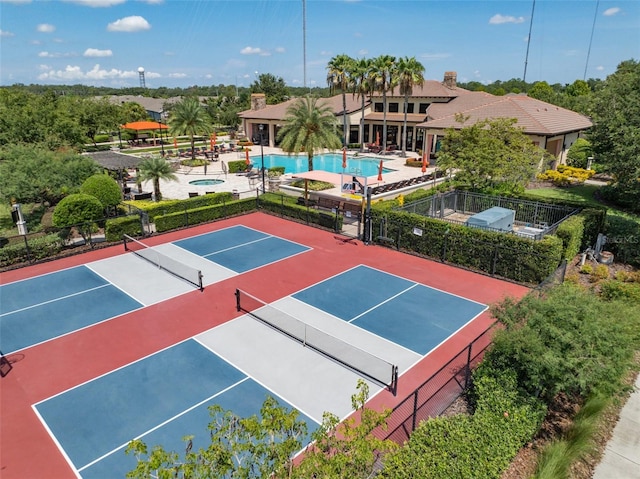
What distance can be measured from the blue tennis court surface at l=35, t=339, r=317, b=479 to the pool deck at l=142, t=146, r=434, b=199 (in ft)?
67.9

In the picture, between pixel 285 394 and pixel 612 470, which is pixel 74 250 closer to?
pixel 285 394

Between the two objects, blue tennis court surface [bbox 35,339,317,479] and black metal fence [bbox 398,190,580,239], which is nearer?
blue tennis court surface [bbox 35,339,317,479]

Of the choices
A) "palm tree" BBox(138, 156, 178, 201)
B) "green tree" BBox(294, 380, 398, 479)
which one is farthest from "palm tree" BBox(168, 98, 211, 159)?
"green tree" BBox(294, 380, 398, 479)

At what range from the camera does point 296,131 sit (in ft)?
106

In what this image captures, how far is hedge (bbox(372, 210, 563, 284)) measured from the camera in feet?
56.2

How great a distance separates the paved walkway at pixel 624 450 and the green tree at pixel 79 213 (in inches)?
895

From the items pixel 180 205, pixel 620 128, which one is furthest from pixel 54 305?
pixel 620 128

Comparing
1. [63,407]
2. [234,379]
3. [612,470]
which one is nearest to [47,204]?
[63,407]

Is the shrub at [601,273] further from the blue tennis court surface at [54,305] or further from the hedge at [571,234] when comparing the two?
the blue tennis court surface at [54,305]

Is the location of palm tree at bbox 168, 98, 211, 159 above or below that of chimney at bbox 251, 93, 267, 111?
below

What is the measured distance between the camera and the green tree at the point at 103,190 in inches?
938

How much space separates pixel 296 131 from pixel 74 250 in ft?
58.3

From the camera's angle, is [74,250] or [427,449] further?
[74,250]

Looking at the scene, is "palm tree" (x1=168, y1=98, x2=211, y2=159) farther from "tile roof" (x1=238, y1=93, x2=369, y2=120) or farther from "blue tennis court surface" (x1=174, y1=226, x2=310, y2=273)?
"blue tennis court surface" (x1=174, y1=226, x2=310, y2=273)
